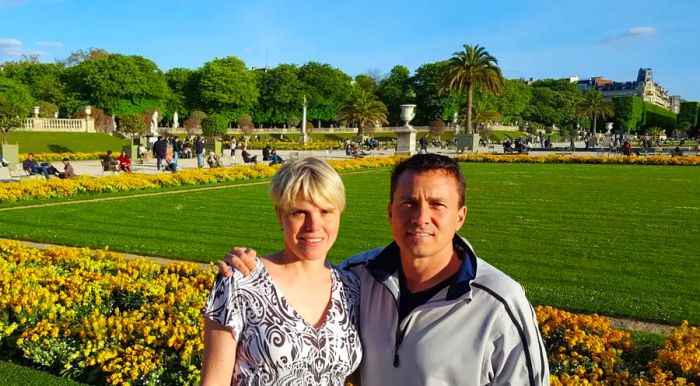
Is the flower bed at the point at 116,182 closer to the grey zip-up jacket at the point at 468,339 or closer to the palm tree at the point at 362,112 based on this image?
the grey zip-up jacket at the point at 468,339

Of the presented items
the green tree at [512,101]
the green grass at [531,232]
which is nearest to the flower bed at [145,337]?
the green grass at [531,232]

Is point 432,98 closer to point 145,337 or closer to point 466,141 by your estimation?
point 466,141

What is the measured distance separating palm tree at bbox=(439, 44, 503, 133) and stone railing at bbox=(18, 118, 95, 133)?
90.4 ft

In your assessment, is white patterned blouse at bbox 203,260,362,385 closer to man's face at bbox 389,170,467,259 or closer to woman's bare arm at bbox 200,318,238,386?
woman's bare arm at bbox 200,318,238,386

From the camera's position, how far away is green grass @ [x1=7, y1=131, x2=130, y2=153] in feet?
123

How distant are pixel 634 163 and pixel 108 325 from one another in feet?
93.4

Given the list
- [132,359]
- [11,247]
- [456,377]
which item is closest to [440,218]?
[456,377]

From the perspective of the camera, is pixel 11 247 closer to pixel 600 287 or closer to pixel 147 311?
pixel 147 311

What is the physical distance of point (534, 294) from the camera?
21.9ft

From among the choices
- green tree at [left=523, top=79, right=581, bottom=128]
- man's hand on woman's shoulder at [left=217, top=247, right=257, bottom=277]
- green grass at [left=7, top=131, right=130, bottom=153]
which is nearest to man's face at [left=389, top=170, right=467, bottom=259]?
man's hand on woman's shoulder at [left=217, top=247, right=257, bottom=277]

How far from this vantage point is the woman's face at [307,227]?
2.19m

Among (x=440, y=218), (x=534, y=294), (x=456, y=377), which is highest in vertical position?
(x=440, y=218)

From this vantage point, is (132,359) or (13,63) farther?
(13,63)

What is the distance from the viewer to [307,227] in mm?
2199
